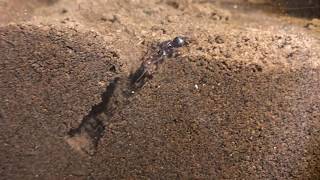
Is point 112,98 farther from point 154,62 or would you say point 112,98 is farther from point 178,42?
point 178,42

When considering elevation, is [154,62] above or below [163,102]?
above

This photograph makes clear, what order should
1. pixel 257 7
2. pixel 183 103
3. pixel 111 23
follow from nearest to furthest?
pixel 183 103, pixel 111 23, pixel 257 7

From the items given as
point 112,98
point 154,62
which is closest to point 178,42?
point 154,62

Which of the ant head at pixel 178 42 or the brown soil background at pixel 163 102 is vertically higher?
the ant head at pixel 178 42

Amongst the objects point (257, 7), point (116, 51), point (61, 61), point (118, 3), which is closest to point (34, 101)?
point (61, 61)

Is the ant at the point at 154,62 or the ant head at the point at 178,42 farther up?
the ant head at the point at 178,42

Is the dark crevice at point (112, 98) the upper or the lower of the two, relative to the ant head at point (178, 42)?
lower

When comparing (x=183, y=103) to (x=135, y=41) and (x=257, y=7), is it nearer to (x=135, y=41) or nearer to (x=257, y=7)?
(x=135, y=41)

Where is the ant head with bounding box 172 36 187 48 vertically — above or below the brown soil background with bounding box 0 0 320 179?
above
